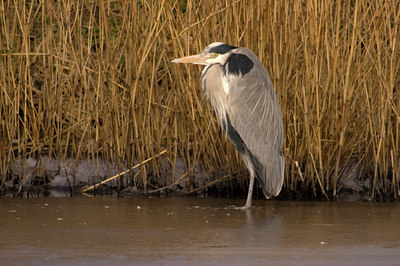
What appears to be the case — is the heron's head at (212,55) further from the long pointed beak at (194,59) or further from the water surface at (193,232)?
the water surface at (193,232)

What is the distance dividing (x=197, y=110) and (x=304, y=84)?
2.65 feet

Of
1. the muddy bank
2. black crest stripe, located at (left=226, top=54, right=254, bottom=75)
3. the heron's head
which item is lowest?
the muddy bank

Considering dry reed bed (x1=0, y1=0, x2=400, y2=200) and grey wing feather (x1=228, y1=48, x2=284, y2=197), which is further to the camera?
dry reed bed (x1=0, y1=0, x2=400, y2=200)

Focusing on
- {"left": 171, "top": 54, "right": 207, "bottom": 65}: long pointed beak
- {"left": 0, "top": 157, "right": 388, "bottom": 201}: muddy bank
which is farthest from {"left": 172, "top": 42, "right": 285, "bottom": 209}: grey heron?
{"left": 0, "top": 157, "right": 388, "bottom": 201}: muddy bank

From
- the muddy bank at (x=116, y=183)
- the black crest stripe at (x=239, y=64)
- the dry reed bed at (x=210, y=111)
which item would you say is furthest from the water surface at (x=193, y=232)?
the black crest stripe at (x=239, y=64)

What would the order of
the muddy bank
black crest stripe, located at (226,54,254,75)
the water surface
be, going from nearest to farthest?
the water surface, black crest stripe, located at (226,54,254,75), the muddy bank

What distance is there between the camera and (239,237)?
3.82 meters

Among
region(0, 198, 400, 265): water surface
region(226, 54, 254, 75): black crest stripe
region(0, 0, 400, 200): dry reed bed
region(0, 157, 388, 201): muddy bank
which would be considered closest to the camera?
region(0, 198, 400, 265): water surface

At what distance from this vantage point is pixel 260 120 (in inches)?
203

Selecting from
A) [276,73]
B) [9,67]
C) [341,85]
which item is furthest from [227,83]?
[9,67]

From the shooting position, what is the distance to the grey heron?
501 centimetres

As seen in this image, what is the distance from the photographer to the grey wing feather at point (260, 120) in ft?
16.4

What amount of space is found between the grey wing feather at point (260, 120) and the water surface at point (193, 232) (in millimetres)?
248

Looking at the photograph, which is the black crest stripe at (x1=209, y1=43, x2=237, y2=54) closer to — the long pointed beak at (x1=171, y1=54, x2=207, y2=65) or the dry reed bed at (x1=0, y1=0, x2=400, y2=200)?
the long pointed beak at (x1=171, y1=54, x2=207, y2=65)
